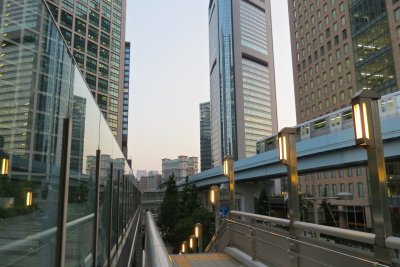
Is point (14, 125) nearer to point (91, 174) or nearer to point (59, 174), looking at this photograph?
point (59, 174)

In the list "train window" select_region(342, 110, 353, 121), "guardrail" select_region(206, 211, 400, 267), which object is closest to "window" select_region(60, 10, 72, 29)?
"train window" select_region(342, 110, 353, 121)

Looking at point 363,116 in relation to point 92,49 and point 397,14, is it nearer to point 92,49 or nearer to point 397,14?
point 397,14

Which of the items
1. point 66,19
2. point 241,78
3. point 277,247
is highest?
point 241,78

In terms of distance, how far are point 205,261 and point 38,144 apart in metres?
6.60

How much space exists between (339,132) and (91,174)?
2519 cm

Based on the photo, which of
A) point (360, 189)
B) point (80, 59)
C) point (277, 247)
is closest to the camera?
point (277, 247)

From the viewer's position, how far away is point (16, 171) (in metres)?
2.05

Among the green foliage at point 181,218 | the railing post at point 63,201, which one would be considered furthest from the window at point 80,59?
the railing post at point 63,201

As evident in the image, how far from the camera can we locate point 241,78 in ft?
549

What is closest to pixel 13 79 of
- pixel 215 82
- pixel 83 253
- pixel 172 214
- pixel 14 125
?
pixel 14 125

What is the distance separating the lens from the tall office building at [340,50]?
51094 millimetres

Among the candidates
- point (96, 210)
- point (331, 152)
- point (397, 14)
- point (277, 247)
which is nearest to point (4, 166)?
point (96, 210)

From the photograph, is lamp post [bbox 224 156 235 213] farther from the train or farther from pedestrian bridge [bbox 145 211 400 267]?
the train

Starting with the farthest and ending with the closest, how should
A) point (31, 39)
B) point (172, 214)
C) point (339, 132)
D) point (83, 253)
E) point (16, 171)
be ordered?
point (172, 214)
point (339, 132)
point (83, 253)
point (31, 39)
point (16, 171)
